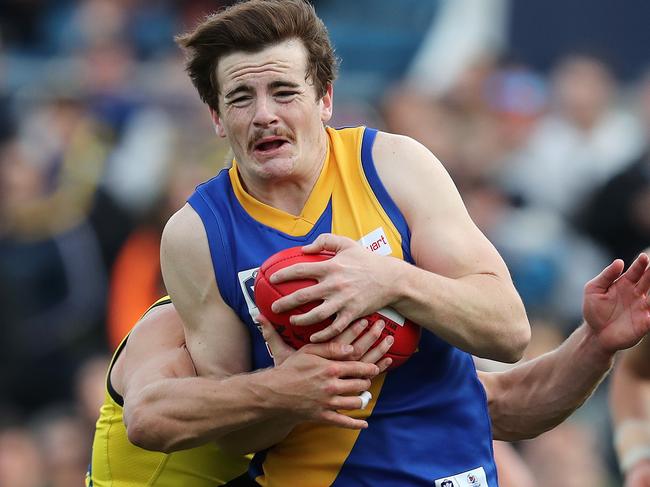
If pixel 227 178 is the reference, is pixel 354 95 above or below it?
above

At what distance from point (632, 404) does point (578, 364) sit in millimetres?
901

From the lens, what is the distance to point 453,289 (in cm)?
502

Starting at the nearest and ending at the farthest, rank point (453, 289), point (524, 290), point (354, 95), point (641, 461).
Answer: point (453, 289), point (641, 461), point (524, 290), point (354, 95)

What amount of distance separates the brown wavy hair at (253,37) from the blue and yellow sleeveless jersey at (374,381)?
322mm

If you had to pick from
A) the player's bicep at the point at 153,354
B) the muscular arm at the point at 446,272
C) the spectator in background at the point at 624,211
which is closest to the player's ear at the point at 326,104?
the muscular arm at the point at 446,272

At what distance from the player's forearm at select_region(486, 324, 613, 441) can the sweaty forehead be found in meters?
1.56

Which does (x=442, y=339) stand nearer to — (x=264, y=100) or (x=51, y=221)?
(x=264, y=100)

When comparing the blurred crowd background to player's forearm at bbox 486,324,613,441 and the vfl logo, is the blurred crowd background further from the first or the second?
the vfl logo

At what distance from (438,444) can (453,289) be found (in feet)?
2.28

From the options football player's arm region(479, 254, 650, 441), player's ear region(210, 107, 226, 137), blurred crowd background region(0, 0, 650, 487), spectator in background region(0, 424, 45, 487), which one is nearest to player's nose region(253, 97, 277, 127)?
player's ear region(210, 107, 226, 137)

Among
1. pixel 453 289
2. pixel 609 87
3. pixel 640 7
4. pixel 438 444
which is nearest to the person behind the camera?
pixel 453 289

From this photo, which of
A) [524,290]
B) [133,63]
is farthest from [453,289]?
[133,63]

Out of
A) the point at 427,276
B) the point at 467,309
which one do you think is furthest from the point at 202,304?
the point at 467,309

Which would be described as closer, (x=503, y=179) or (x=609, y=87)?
(x=503, y=179)
